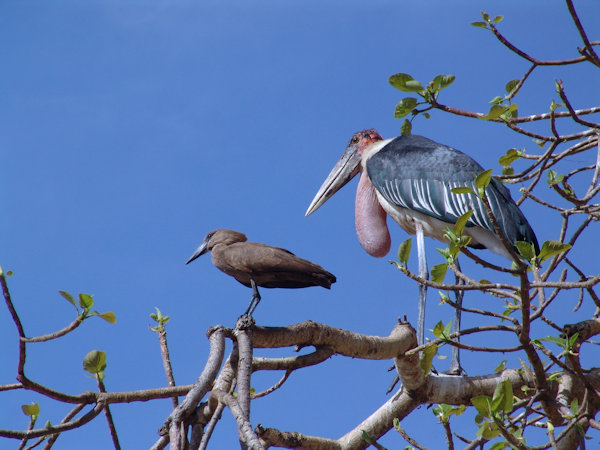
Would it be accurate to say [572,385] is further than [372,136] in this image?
No

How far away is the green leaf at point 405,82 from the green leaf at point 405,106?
15 cm

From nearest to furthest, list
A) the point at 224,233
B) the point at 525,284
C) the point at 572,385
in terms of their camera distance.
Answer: the point at 525,284, the point at 572,385, the point at 224,233

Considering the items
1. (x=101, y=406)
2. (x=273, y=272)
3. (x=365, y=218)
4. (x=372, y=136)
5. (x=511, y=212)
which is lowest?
(x=101, y=406)

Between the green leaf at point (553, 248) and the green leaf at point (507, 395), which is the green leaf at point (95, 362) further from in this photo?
the green leaf at point (553, 248)

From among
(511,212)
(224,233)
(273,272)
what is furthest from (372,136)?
(273,272)

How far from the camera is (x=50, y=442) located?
3305 millimetres

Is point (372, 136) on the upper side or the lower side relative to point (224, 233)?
upper

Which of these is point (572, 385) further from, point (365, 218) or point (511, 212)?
point (365, 218)

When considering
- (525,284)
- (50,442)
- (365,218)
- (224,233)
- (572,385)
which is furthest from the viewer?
(365,218)

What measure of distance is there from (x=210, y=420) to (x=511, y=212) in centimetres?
412

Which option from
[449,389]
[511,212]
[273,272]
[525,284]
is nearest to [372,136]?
[511,212]

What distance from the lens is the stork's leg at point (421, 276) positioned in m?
6.02

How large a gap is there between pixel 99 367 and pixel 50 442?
2.25 ft

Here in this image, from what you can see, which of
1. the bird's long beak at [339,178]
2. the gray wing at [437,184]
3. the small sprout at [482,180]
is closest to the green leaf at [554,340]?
the small sprout at [482,180]
